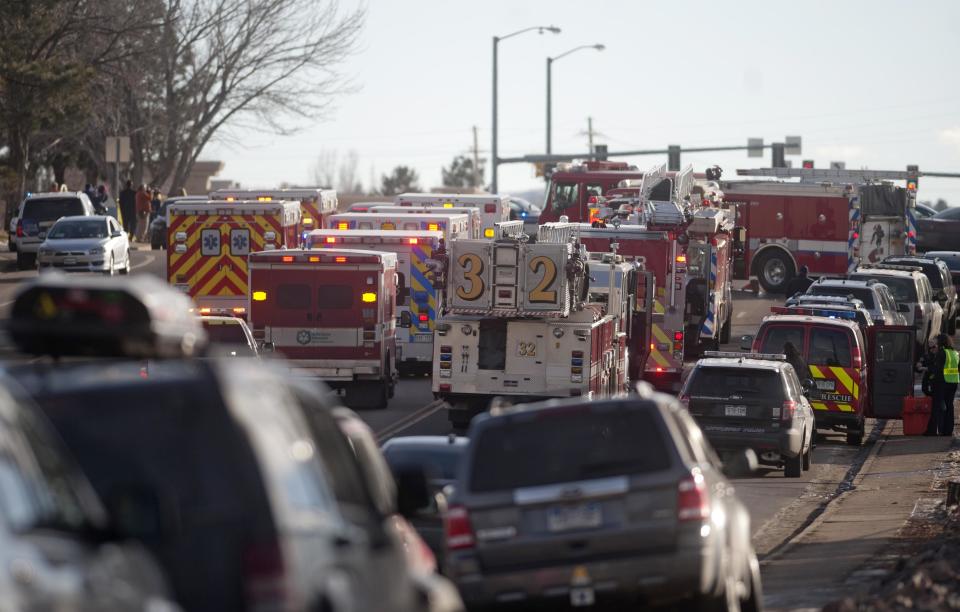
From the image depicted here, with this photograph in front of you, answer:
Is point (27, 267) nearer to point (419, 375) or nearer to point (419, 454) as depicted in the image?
point (419, 375)

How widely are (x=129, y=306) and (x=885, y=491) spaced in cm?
1630

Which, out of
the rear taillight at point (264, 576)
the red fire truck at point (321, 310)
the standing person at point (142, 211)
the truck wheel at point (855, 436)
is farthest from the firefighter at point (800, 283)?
the rear taillight at point (264, 576)

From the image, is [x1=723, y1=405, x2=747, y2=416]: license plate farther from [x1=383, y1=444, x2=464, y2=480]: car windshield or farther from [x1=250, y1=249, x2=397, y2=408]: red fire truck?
[x1=383, y1=444, x2=464, y2=480]: car windshield

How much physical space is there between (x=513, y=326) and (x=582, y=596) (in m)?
14.1

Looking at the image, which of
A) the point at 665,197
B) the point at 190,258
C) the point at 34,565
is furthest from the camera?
the point at 665,197

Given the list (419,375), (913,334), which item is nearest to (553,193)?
(419,375)

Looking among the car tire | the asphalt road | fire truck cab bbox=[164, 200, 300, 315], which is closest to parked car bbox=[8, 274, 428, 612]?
the asphalt road

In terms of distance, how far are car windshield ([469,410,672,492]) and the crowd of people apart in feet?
158

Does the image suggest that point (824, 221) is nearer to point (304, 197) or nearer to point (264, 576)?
point (304, 197)

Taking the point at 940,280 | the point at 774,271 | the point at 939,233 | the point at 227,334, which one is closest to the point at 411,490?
the point at 227,334

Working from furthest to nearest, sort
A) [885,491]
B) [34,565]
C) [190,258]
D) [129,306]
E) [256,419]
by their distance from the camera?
[190,258] < [885,491] < [129,306] < [256,419] < [34,565]

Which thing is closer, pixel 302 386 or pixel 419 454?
pixel 302 386

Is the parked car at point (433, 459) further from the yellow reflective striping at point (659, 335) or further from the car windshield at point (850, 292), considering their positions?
the car windshield at point (850, 292)

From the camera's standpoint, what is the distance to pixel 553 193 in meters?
45.7
